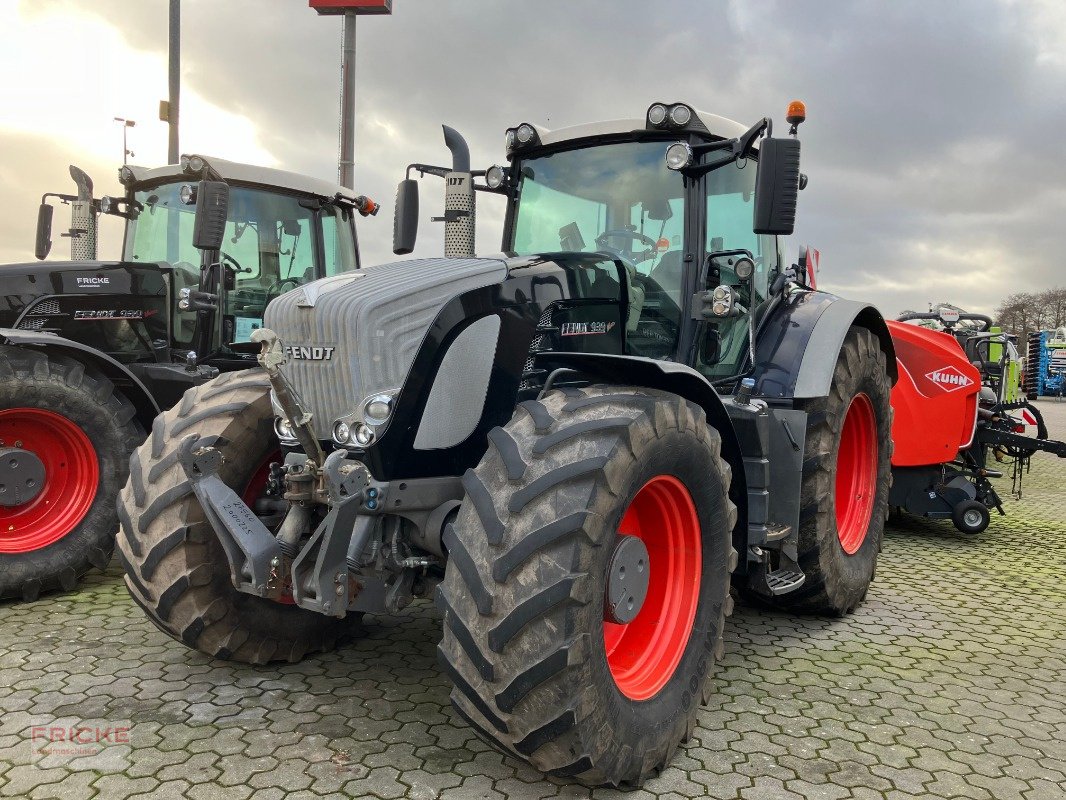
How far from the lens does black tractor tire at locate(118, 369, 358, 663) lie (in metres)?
3.38

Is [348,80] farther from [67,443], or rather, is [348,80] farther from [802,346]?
[802,346]

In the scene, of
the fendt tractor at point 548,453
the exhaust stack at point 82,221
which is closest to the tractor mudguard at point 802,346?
the fendt tractor at point 548,453

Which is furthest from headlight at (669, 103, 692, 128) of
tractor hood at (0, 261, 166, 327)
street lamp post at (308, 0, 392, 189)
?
street lamp post at (308, 0, 392, 189)

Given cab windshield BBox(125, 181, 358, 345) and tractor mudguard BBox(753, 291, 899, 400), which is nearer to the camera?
tractor mudguard BBox(753, 291, 899, 400)

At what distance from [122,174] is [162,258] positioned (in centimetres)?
90

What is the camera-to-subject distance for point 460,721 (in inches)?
129

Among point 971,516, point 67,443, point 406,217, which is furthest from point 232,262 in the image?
point 971,516

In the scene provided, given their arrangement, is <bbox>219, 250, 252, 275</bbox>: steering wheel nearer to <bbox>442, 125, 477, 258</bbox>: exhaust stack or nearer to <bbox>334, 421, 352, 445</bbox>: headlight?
<bbox>442, 125, 477, 258</bbox>: exhaust stack

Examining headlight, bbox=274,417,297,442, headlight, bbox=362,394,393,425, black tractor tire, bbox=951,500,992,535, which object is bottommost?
black tractor tire, bbox=951,500,992,535

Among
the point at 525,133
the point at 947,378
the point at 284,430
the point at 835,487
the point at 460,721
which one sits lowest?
the point at 460,721

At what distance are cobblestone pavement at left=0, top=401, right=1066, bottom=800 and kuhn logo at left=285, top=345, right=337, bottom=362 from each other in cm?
139

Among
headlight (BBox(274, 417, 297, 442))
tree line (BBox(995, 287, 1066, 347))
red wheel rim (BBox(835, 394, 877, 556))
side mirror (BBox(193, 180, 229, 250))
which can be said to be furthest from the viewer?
tree line (BBox(995, 287, 1066, 347))

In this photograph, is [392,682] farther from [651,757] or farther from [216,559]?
[651,757]

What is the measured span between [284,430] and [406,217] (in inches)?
65.7
